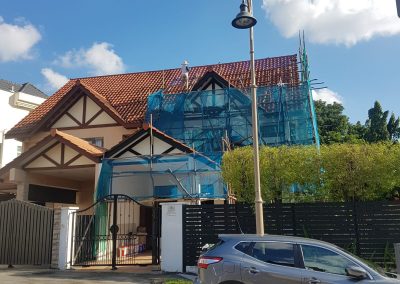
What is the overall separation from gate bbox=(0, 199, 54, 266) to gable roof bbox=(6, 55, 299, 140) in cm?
752

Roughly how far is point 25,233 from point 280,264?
10.1 meters

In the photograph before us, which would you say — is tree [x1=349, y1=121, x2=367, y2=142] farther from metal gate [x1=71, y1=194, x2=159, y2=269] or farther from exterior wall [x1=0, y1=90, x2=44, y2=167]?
exterior wall [x1=0, y1=90, x2=44, y2=167]

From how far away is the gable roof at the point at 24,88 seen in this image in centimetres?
→ 3991

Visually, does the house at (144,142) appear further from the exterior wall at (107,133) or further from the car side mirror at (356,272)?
the car side mirror at (356,272)

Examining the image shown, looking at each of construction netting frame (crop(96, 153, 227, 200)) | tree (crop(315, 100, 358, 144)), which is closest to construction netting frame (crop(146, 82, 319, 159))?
construction netting frame (crop(96, 153, 227, 200))

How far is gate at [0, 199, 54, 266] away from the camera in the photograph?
1385 cm

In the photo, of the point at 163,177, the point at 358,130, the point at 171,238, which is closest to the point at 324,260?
the point at 171,238

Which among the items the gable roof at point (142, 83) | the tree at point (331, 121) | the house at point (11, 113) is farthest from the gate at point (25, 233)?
the tree at point (331, 121)

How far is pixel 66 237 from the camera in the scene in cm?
1341

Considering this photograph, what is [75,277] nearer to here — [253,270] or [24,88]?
[253,270]

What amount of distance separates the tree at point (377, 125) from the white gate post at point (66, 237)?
27.3 m

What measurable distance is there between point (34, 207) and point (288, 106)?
11.0m

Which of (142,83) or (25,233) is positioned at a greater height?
(142,83)

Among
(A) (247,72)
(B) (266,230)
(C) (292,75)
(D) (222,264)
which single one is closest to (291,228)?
(B) (266,230)
